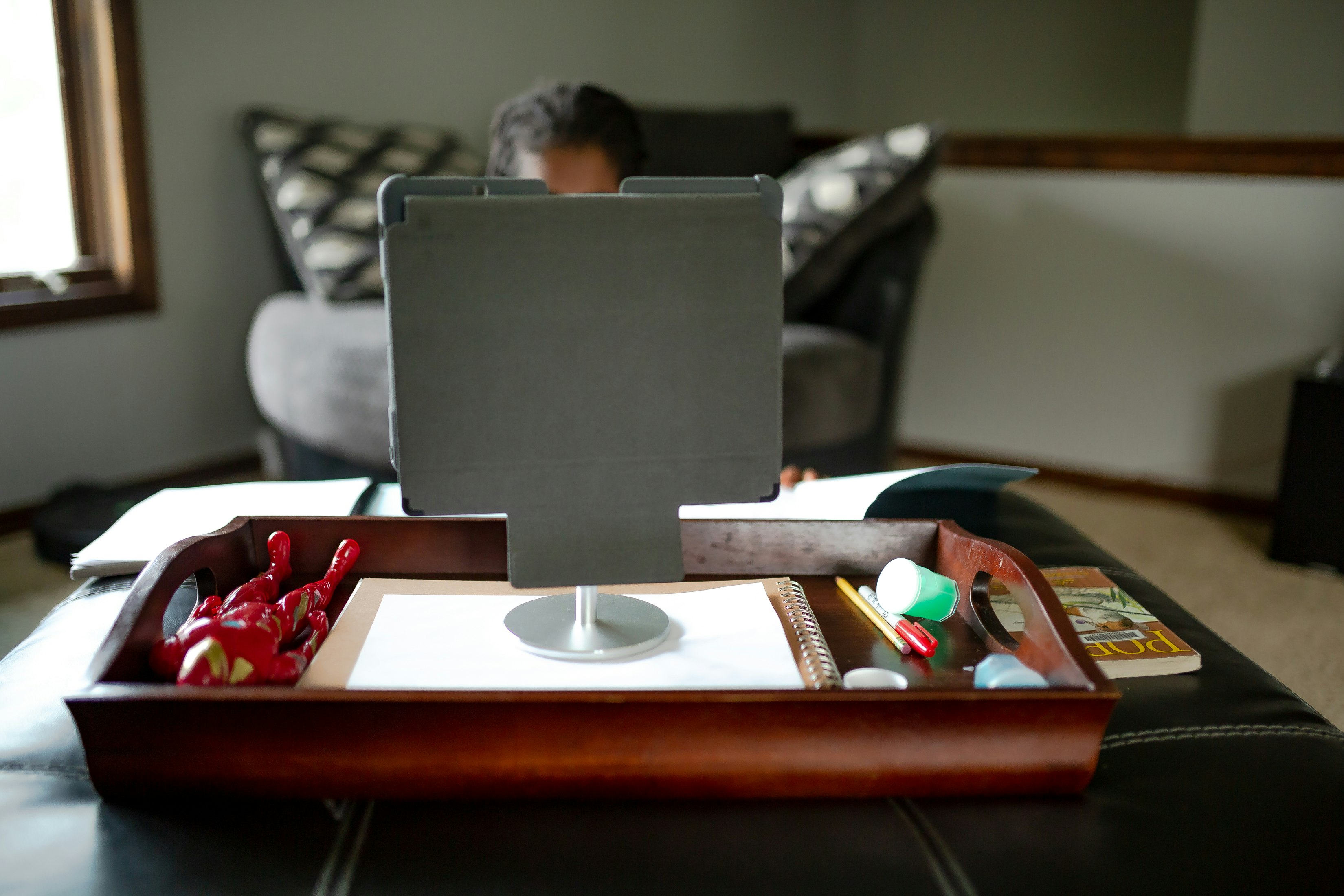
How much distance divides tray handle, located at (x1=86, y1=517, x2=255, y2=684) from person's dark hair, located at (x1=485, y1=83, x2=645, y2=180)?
75 cm

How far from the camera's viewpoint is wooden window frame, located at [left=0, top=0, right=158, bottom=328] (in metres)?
1.94

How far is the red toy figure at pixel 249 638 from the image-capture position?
20.9 inches

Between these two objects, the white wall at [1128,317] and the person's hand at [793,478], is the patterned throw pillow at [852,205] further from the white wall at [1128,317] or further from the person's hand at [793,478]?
the person's hand at [793,478]

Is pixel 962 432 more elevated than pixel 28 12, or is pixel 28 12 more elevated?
pixel 28 12

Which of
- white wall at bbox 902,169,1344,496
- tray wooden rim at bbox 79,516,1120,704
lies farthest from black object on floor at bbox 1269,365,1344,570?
tray wooden rim at bbox 79,516,1120,704

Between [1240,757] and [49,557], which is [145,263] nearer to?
[49,557]

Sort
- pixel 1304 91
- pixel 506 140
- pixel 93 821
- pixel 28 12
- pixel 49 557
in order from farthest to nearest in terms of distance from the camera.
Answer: pixel 1304 91 → pixel 28 12 → pixel 49 557 → pixel 506 140 → pixel 93 821

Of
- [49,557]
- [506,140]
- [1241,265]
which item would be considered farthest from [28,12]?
[1241,265]

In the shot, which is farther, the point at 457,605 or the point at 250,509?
the point at 250,509

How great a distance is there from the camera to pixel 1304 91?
8.59 ft

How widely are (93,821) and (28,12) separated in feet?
6.34

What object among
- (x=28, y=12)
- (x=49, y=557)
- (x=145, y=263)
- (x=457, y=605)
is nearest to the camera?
(x=457, y=605)

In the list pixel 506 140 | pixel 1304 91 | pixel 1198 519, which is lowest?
pixel 1198 519

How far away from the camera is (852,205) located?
76.0 inches
